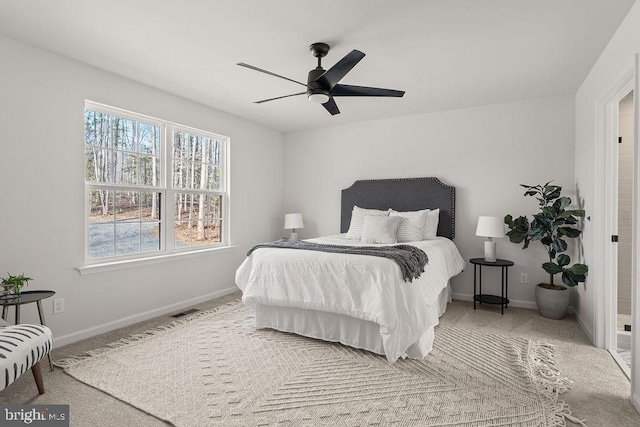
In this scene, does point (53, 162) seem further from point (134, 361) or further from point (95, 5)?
point (134, 361)

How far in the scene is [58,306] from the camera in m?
2.96

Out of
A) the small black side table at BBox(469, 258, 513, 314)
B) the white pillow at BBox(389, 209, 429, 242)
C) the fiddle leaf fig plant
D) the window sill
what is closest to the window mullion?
the window sill

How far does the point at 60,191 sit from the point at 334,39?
2.61 metres

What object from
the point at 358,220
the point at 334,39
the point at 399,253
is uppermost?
the point at 334,39

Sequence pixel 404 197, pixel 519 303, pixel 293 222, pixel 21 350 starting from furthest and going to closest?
pixel 293 222, pixel 404 197, pixel 519 303, pixel 21 350

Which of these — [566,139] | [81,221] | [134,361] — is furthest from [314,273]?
[566,139]

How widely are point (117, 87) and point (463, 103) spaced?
384cm

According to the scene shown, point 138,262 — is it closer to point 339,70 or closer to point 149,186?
point 149,186

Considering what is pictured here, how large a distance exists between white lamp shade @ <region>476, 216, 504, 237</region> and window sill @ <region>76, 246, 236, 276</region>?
3220 mm

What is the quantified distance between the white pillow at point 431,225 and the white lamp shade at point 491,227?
53cm

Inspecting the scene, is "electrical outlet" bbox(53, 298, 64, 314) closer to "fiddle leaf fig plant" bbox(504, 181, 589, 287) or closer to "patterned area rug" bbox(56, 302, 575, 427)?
"patterned area rug" bbox(56, 302, 575, 427)

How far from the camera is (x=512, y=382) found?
7.61 ft

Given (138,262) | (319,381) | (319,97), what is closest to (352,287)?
(319,381)

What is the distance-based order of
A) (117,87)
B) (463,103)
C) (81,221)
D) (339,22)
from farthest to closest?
(463,103), (117,87), (81,221), (339,22)
